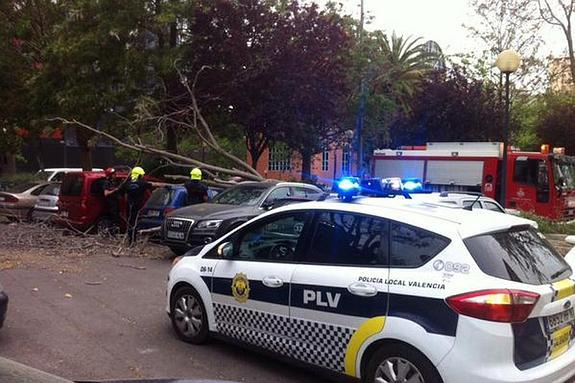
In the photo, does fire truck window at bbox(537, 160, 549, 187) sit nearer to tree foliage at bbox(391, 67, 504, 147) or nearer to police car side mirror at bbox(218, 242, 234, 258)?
tree foliage at bbox(391, 67, 504, 147)

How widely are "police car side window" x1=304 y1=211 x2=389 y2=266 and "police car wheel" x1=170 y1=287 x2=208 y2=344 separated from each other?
60.5 inches

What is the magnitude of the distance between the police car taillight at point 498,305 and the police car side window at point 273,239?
160cm

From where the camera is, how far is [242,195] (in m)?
11.8

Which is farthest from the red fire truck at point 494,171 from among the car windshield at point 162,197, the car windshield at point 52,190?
the car windshield at point 52,190

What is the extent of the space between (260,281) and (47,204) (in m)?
13.3

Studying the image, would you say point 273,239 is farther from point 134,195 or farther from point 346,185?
point 134,195

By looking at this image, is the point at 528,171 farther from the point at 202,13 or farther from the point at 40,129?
the point at 40,129

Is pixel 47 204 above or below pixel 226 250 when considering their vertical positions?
below

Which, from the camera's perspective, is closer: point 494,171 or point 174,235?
point 174,235

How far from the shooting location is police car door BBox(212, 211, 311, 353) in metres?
5.01

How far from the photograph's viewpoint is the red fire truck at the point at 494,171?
18.8m

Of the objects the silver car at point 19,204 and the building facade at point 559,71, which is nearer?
the silver car at point 19,204

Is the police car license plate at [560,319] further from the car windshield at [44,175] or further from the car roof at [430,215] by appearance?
the car windshield at [44,175]

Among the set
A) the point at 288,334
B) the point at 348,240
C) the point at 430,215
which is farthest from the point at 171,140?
the point at 430,215
